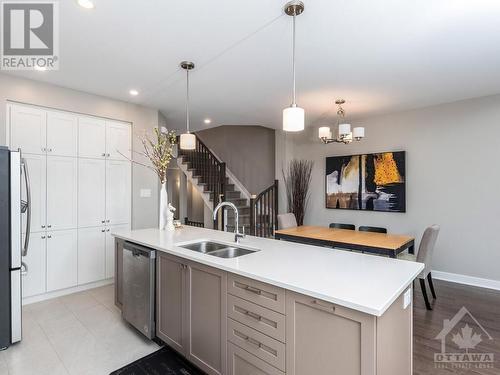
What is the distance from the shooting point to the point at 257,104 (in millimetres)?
4230

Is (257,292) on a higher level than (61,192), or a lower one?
lower

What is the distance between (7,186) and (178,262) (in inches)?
65.4

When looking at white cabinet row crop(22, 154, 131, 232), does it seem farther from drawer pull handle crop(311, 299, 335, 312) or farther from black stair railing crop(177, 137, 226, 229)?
drawer pull handle crop(311, 299, 335, 312)

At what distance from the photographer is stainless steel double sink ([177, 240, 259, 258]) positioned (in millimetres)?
2328

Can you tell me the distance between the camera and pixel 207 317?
192 cm

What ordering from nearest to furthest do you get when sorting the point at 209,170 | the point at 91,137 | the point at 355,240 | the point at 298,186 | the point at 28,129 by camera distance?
1. the point at 355,240
2. the point at 28,129
3. the point at 91,137
4. the point at 298,186
5. the point at 209,170

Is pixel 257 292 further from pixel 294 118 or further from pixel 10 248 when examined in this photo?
pixel 10 248

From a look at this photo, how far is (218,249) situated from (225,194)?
12.3 ft

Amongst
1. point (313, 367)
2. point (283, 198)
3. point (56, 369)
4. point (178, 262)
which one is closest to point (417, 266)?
point (313, 367)

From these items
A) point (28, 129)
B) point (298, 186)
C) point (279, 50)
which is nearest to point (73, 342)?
point (28, 129)

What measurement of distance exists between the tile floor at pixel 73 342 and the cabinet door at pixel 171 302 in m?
0.31

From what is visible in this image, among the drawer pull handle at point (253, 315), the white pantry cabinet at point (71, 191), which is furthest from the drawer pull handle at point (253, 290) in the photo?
the white pantry cabinet at point (71, 191)

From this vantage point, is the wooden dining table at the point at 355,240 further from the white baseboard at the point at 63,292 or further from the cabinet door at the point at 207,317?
the white baseboard at the point at 63,292

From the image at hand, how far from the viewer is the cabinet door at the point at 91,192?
370cm
